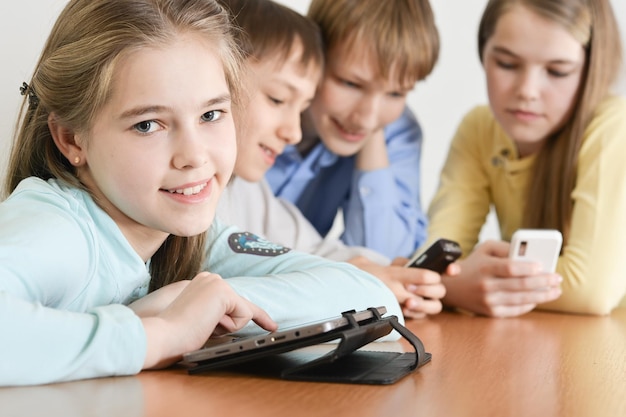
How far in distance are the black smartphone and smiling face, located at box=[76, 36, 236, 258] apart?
57 centimetres

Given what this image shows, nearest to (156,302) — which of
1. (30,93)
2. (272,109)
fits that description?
(30,93)

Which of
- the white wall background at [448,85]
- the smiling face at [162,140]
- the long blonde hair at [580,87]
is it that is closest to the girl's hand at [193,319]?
the smiling face at [162,140]

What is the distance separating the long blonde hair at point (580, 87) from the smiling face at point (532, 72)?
0.02 m

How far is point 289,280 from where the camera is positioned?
1179 mm

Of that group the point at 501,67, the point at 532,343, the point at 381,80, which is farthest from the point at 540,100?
the point at 532,343

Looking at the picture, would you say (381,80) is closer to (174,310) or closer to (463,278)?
(463,278)

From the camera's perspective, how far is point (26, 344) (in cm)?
85

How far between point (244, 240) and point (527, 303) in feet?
1.84

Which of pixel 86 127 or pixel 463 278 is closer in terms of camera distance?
pixel 86 127

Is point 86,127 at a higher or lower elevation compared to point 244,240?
higher

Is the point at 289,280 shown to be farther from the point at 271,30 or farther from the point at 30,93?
the point at 271,30

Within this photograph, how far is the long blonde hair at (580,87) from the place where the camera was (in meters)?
1.85

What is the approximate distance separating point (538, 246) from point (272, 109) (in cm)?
55

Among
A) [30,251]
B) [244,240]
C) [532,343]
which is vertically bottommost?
[532,343]
